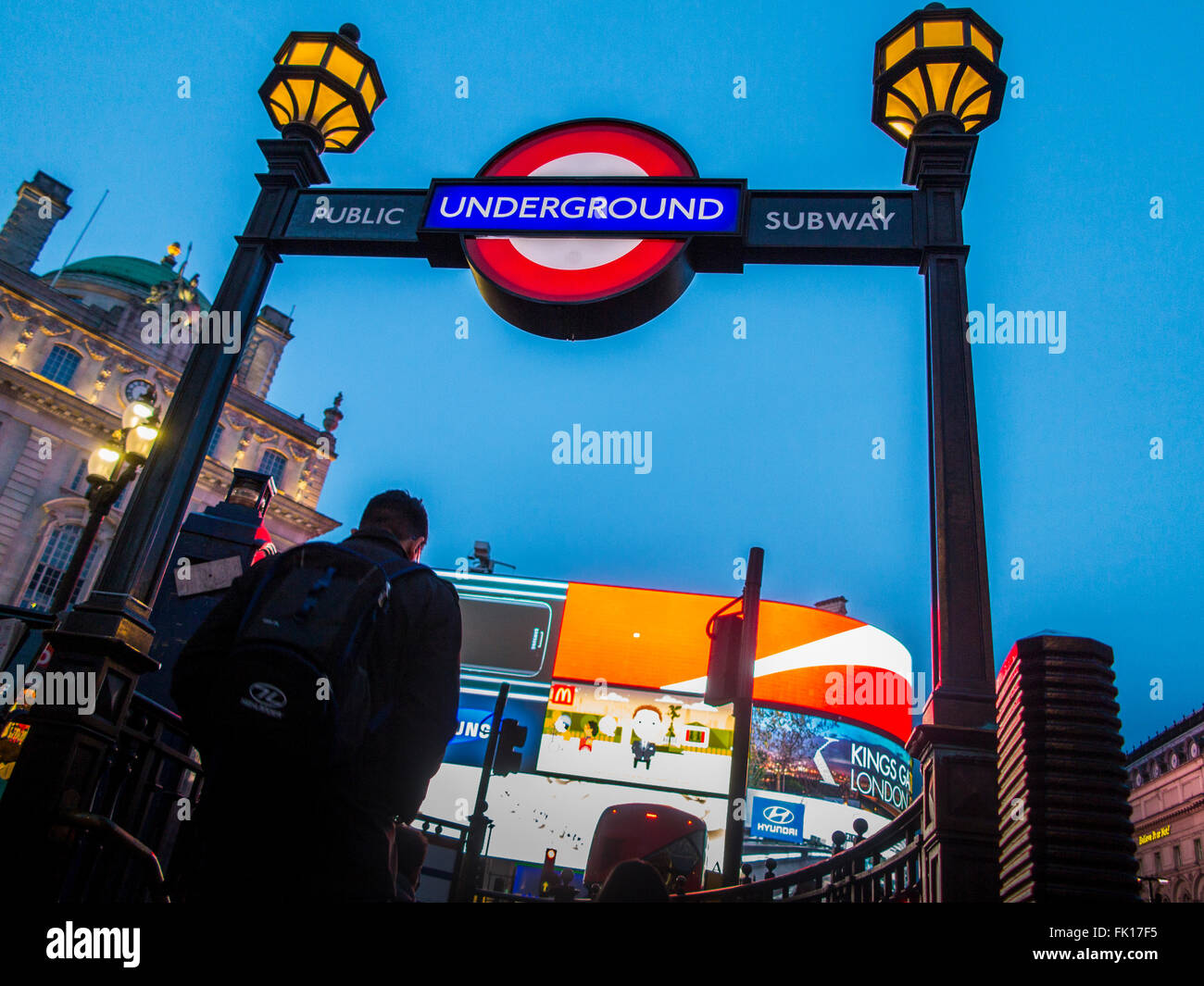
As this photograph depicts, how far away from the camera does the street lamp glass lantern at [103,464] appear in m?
9.24

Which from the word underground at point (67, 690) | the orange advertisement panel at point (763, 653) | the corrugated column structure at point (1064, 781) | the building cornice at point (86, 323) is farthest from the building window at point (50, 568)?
the corrugated column structure at point (1064, 781)

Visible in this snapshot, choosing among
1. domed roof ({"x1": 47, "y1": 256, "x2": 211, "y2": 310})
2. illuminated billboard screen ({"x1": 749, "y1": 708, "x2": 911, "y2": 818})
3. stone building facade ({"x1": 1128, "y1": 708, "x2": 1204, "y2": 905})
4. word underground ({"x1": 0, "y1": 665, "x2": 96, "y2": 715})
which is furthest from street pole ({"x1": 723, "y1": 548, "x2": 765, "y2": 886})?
stone building facade ({"x1": 1128, "y1": 708, "x2": 1204, "y2": 905})

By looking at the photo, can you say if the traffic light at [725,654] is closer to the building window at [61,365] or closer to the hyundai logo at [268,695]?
the hyundai logo at [268,695]

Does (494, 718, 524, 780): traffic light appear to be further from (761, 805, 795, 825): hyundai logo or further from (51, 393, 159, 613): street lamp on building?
(761, 805, 795, 825): hyundai logo

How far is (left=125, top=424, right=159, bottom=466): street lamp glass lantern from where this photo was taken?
9109 mm

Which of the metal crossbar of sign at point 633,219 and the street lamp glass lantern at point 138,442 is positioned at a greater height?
the street lamp glass lantern at point 138,442

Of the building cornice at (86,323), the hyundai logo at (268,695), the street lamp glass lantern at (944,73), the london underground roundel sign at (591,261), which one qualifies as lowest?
the hyundai logo at (268,695)

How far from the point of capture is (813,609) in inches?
1248

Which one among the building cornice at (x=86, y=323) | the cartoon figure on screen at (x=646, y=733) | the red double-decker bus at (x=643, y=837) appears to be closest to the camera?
the red double-decker bus at (x=643, y=837)

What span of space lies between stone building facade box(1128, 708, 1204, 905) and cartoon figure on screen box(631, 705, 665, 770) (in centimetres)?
3265

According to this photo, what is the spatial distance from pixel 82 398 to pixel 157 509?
3756cm

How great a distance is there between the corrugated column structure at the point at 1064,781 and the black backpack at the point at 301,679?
1901mm
